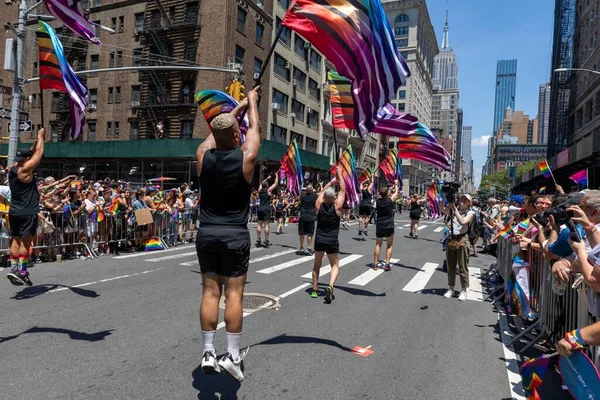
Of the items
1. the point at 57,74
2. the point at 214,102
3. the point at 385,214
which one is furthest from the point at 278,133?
the point at 57,74

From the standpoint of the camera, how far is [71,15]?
8891mm

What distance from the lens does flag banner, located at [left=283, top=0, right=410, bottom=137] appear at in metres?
4.84

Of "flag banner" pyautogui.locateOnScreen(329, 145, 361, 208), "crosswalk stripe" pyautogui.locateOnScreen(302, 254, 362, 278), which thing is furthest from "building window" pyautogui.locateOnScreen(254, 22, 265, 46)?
"crosswalk stripe" pyautogui.locateOnScreen(302, 254, 362, 278)

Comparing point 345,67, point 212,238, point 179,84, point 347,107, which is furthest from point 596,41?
point 212,238

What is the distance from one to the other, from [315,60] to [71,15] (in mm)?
36097

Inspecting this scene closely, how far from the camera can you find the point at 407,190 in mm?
86875

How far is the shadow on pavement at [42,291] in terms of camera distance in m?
6.38

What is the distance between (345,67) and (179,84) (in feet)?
93.6

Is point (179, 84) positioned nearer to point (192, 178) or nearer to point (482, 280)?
point (192, 178)

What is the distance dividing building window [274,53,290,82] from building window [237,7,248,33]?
406cm

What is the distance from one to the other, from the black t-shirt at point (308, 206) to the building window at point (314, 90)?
1252 inches

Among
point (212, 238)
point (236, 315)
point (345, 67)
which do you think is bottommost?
point (236, 315)

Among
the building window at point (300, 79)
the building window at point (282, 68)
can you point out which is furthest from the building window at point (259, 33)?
the building window at point (300, 79)

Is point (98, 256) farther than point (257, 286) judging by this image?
Yes
